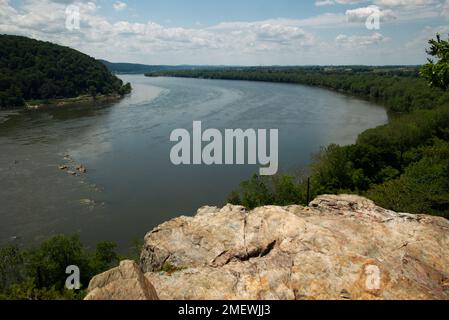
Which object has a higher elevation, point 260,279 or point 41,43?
point 41,43

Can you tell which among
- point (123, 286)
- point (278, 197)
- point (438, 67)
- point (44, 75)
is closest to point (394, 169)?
point (278, 197)

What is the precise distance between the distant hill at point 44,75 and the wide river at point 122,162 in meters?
14.2

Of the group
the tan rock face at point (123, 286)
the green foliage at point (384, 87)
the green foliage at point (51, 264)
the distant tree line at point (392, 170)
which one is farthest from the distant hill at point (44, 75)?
the tan rock face at point (123, 286)

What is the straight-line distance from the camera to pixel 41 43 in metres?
108

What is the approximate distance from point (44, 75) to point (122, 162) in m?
61.5

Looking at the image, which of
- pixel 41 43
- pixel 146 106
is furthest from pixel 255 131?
pixel 41 43

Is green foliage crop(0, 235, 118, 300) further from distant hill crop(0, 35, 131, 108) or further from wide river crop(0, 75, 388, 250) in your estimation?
distant hill crop(0, 35, 131, 108)

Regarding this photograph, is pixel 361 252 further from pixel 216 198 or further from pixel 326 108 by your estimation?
pixel 326 108

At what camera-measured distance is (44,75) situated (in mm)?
87438

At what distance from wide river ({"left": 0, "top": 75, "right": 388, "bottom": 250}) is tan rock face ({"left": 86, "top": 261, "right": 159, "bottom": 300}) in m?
14.3

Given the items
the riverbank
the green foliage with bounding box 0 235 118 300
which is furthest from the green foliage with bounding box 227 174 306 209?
the riverbank

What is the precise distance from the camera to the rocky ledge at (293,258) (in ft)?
26.8

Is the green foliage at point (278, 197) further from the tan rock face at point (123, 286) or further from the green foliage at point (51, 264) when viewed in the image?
the tan rock face at point (123, 286)
